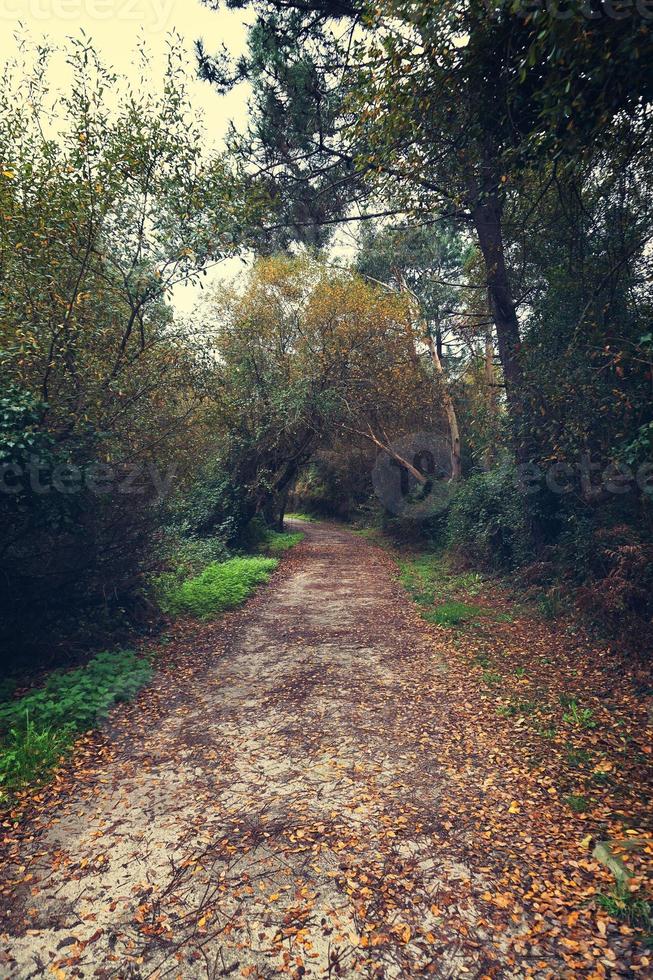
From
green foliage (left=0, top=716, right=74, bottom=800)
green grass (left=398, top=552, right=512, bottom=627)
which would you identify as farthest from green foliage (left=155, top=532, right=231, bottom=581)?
green grass (left=398, top=552, right=512, bottom=627)

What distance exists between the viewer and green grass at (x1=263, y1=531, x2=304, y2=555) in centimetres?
1867

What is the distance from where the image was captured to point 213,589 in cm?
1104

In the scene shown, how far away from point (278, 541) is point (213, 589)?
9120 mm

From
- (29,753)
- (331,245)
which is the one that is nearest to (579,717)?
(29,753)

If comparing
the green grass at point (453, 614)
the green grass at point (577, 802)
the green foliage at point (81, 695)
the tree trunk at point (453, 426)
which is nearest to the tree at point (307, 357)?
the tree trunk at point (453, 426)

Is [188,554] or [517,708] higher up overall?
[188,554]

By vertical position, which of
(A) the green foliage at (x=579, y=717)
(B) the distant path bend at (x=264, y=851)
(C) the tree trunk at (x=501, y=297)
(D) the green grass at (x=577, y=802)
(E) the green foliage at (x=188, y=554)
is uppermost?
(C) the tree trunk at (x=501, y=297)

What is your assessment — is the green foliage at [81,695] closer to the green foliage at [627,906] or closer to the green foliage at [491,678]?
the green foliage at [491,678]

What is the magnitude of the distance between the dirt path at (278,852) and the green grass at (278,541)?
12.3 m

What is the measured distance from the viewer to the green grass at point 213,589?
31.9ft

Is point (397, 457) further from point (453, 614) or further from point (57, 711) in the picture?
point (57, 711)

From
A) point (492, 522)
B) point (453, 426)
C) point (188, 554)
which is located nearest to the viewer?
point (492, 522)

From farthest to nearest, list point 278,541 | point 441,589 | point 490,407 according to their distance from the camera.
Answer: point 278,541 < point 441,589 < point 490,407

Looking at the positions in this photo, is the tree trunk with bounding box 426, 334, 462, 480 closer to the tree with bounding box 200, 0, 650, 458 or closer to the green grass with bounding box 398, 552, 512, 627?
the green grass with bounding box 398, 552, 512, 627
